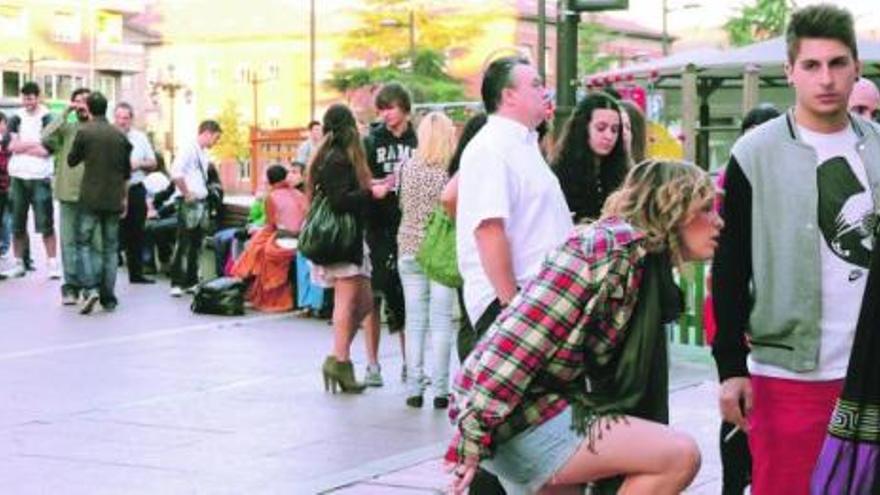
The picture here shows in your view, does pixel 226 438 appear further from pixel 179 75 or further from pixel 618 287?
pixel 179 75

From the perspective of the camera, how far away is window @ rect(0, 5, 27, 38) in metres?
89.2

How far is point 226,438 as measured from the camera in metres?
8.48

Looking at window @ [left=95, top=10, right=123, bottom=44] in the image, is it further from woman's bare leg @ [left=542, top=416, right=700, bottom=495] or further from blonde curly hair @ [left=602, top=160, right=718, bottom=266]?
woman's bare leg @ [left=542, top=416, right=700, bottom=495]

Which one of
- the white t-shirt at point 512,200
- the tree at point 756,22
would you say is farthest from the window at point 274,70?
the white t-shirt at point 512,200

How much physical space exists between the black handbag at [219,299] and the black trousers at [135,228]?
2.56 meters

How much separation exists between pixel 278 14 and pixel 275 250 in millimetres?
88232

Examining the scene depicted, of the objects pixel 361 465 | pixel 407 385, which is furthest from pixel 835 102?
pixel 407 385

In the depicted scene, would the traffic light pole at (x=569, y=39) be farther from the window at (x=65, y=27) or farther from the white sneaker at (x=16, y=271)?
the window at (x=65, y=27)

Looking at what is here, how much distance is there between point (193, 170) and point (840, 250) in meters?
12.5

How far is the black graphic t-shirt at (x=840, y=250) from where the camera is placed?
4113mm

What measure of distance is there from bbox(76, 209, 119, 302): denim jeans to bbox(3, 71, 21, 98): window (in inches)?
3033

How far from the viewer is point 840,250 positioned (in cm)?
412

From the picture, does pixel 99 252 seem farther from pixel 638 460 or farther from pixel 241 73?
pixel 241 73

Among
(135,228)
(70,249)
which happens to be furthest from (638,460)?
(135,228)
